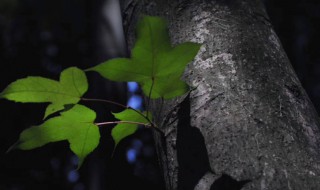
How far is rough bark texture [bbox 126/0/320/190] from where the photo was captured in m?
0.38

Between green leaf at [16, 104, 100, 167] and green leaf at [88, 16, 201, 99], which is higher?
green leaf at [88, 16, 201, 99]

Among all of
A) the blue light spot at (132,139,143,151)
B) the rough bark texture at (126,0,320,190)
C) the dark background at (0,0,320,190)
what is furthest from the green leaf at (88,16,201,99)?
the blue light spot at (132,139,143,151)

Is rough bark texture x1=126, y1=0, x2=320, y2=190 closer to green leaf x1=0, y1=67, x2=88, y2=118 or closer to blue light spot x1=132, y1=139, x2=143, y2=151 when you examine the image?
green leaf x1=0, y1=67, x2=88, y2=118

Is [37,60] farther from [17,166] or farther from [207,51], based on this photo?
[207,51]

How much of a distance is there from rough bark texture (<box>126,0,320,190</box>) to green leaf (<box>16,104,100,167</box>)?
0.09 meters

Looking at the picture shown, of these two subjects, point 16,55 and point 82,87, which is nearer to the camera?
point 82,87

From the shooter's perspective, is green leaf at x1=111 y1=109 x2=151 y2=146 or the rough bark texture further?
green leaf at x1=111 y1=109 x2=151 y2=146

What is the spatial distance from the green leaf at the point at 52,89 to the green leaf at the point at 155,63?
0.07 metres

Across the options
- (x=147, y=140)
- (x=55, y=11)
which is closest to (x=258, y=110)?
(x=55, y=11)

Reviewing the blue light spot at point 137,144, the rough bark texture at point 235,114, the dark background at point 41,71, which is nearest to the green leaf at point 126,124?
the rough bark texture at point 235,114

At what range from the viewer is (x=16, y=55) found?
4.35 m

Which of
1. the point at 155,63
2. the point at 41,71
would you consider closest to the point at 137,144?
the point at 41,71

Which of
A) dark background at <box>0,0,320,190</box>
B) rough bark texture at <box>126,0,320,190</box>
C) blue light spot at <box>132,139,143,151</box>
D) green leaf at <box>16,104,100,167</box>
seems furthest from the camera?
blue light spot at <box>132,139,143,151</box>

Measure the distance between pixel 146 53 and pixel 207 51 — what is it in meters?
0.10
